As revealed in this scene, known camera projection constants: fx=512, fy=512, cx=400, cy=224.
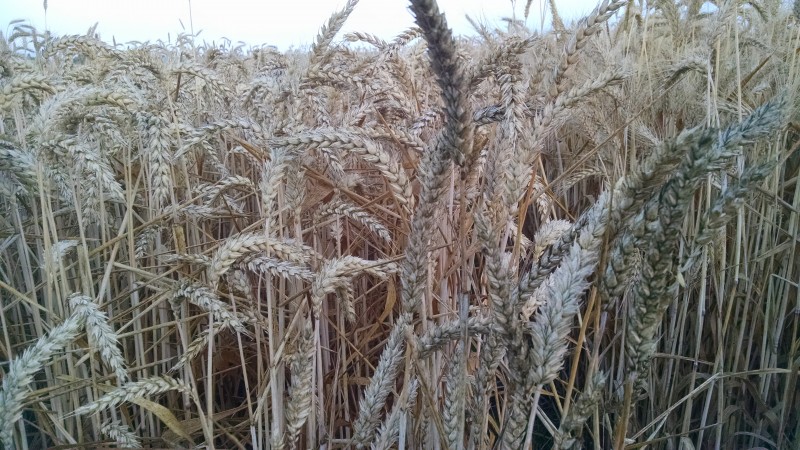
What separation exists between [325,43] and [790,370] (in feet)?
5.53

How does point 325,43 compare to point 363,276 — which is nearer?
point 325,43

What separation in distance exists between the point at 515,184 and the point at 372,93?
3.88 feet

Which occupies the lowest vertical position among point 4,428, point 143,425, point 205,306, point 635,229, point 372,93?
point 143,425

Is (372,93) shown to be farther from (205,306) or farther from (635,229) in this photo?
(635,229)

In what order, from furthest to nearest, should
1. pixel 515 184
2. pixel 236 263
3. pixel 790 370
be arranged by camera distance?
pixel 790 370
pixel 236 263
pixel 515 184

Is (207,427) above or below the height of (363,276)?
below

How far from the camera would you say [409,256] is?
0.87 m

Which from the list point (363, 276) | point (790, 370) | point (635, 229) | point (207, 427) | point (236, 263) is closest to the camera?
point (635, 229)

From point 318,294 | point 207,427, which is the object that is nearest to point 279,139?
point 318,294

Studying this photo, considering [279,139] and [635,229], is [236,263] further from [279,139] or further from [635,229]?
[635,229]

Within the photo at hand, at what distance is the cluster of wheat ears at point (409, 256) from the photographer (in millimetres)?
719

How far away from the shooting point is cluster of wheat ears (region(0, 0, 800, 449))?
0.72 m

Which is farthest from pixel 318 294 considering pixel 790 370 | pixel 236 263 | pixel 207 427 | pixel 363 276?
pixel 790 370

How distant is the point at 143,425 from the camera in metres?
1.51
